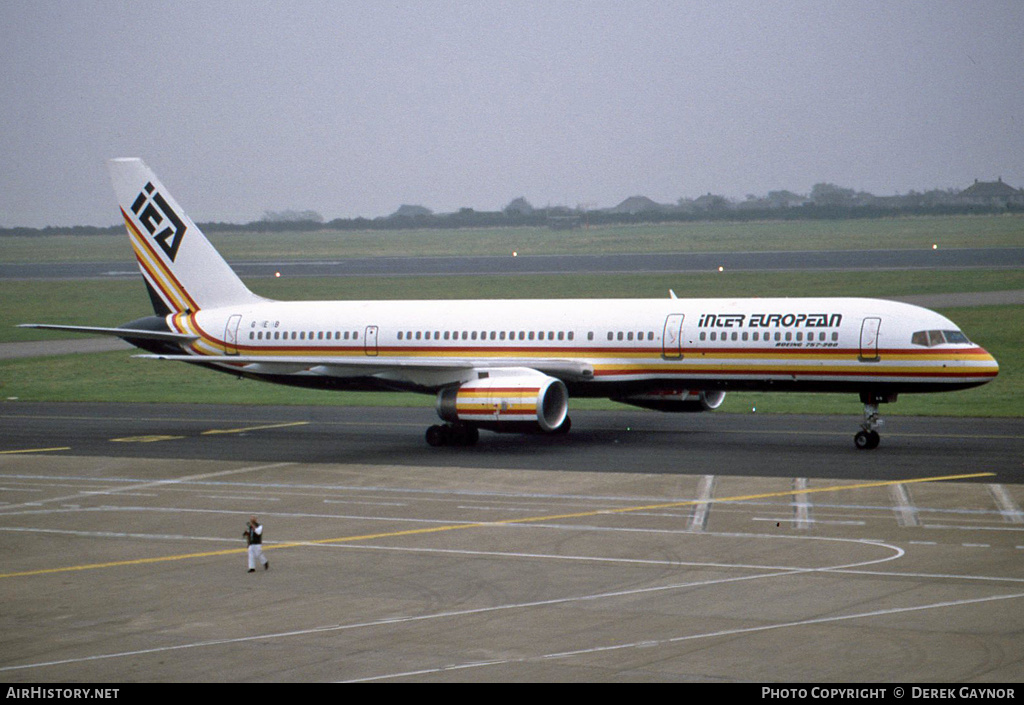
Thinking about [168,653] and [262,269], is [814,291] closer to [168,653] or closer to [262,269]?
[262,269]

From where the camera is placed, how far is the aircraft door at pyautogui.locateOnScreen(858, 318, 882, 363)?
43875 mm

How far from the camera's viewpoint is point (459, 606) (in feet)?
83.5

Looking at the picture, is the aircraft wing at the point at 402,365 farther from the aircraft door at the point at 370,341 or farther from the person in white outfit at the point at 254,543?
the person in white outfit at the point at 254,543

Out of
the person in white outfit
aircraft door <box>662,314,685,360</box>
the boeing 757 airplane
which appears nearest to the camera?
the person in white outfit

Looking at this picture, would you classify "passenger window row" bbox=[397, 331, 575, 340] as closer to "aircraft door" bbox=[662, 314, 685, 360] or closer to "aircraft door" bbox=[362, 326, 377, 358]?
"aircraft door" bbox=[362, 326, 377, 358]

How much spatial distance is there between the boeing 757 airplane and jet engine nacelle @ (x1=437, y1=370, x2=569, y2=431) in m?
0.05

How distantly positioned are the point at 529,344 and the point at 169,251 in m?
16.5

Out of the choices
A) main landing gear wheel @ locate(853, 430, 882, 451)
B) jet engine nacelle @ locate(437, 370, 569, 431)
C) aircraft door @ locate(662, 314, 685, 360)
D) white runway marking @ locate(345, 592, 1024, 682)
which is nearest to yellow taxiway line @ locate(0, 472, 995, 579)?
main landing gear wheel @ locate(853, 430, 882, 451)

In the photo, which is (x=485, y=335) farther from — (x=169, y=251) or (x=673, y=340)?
(x=169, y=251)

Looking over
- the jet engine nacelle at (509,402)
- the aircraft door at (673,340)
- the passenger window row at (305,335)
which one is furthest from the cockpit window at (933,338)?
the passenger window row at (305,335)

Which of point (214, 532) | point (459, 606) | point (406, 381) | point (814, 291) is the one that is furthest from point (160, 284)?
point (814, 291)

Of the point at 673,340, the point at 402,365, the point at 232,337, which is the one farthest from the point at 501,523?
the point at 232,337
